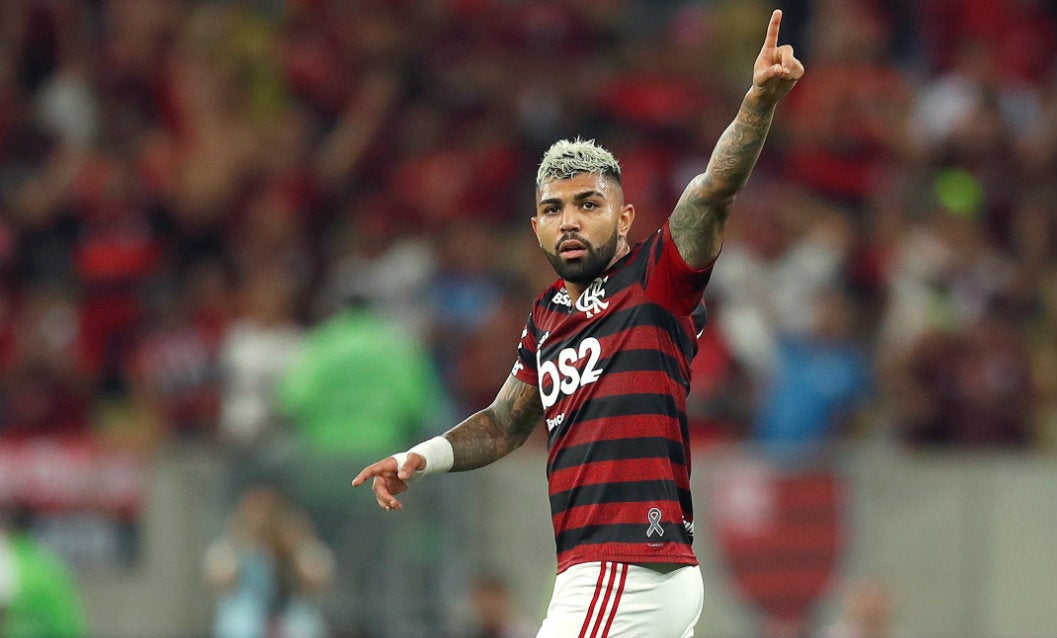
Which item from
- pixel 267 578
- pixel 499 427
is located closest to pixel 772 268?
pixel 267 578

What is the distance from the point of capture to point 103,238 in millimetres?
12977

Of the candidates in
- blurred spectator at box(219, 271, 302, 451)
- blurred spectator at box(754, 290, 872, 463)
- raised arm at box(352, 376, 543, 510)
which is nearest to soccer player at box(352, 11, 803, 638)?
raised arm at box(352, 376, 543, 510)

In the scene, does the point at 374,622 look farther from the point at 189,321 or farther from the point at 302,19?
the point at 302,19

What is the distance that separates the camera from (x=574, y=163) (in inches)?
207

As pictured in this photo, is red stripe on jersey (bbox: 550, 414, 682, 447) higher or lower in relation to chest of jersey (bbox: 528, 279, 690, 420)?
lower

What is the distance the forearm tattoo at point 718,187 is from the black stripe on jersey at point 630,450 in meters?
0.53

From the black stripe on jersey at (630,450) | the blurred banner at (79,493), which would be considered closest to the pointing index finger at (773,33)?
the black stripe on jersey at (630,450)

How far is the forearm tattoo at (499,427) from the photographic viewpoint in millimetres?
5645

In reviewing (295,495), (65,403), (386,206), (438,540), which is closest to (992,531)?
(438,540)

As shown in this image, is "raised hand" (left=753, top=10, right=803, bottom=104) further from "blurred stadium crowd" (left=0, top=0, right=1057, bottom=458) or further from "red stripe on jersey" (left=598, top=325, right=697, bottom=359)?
"blurred stadium crowd" (left=0, top=0, right=1057, bottom=458)

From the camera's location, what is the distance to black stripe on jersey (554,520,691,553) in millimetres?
5035

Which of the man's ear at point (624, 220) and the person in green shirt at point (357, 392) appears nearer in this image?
the man's ear at point (624, 220)

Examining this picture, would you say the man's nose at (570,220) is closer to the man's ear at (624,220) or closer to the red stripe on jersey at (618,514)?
the man's ear at (624,220)

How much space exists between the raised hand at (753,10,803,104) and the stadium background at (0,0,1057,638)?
573 cm
